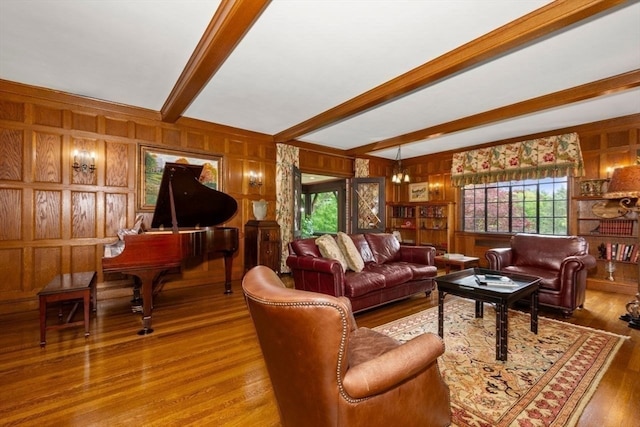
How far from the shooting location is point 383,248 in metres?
4.49

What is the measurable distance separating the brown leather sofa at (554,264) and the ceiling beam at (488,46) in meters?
2.56

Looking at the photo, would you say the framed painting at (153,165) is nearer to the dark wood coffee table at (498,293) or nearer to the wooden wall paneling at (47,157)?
the wooden wall paneling at (47,157)

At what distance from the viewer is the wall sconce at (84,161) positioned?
153 inches

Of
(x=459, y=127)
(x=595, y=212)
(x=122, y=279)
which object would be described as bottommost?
(x=122, y=279)

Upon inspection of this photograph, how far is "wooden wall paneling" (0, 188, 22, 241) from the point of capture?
3.51m

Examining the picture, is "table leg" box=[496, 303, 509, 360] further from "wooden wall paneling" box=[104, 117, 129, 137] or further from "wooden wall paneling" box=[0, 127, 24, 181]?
"wooden wall paneling" box=[0, 127, 24, 181]

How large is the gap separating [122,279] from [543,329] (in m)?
5.44

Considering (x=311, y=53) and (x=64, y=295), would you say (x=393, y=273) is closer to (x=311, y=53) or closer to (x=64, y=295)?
(x=311, y=53)

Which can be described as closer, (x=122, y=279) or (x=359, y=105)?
(x=359, y=105)

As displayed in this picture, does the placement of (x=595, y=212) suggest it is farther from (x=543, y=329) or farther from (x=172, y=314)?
(x=172, y=314)

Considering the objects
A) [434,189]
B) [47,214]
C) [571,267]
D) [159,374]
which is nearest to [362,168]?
[434,189]

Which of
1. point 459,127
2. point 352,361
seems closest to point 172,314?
point 352,361

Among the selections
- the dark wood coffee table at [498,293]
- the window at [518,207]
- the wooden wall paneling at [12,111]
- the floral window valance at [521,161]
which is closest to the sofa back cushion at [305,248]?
the dark wood coffee table at [498,293]

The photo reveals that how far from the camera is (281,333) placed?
1.06 meters
